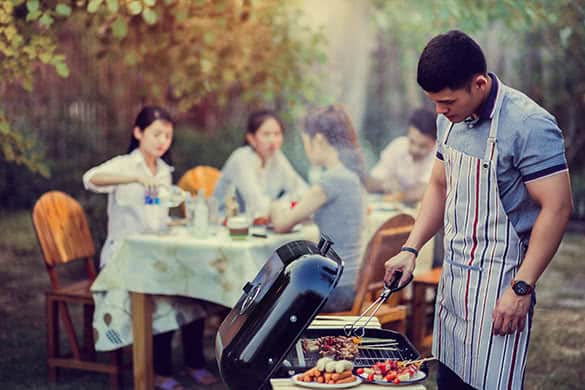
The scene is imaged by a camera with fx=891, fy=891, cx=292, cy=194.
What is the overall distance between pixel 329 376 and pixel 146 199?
2.73 m

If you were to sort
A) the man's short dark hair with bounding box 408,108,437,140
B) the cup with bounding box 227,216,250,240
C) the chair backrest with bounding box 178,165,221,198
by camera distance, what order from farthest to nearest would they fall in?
the chair backrest with bounding box 178,165,221,198
the man's short dark hair with bounding box 408,108,437,140
the cup with bounding box 227,216,250,240

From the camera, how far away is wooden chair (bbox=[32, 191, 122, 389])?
4.70 meters

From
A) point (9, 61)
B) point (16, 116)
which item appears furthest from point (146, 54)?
point (16, 116)

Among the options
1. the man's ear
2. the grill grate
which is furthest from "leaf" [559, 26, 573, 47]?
the grill grate

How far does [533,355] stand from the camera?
543cm

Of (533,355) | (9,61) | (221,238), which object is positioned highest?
(9,61)

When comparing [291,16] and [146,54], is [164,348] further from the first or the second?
[291,16]

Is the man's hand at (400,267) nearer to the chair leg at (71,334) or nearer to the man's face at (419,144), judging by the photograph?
the chair leg at (71,334)

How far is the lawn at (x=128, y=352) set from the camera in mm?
4898

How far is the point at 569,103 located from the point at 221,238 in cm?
652

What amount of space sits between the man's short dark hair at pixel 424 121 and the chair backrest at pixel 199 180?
53.3 inches

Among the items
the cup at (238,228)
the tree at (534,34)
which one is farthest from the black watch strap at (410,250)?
the tree at (534,34)

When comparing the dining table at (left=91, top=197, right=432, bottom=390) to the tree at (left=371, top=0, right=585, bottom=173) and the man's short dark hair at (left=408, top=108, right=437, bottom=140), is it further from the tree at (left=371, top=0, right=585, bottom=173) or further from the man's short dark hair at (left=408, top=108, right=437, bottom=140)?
the tree at (left=371, top=0, right=585, bottom=173)

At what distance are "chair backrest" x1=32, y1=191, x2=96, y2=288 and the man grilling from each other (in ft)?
8.77
